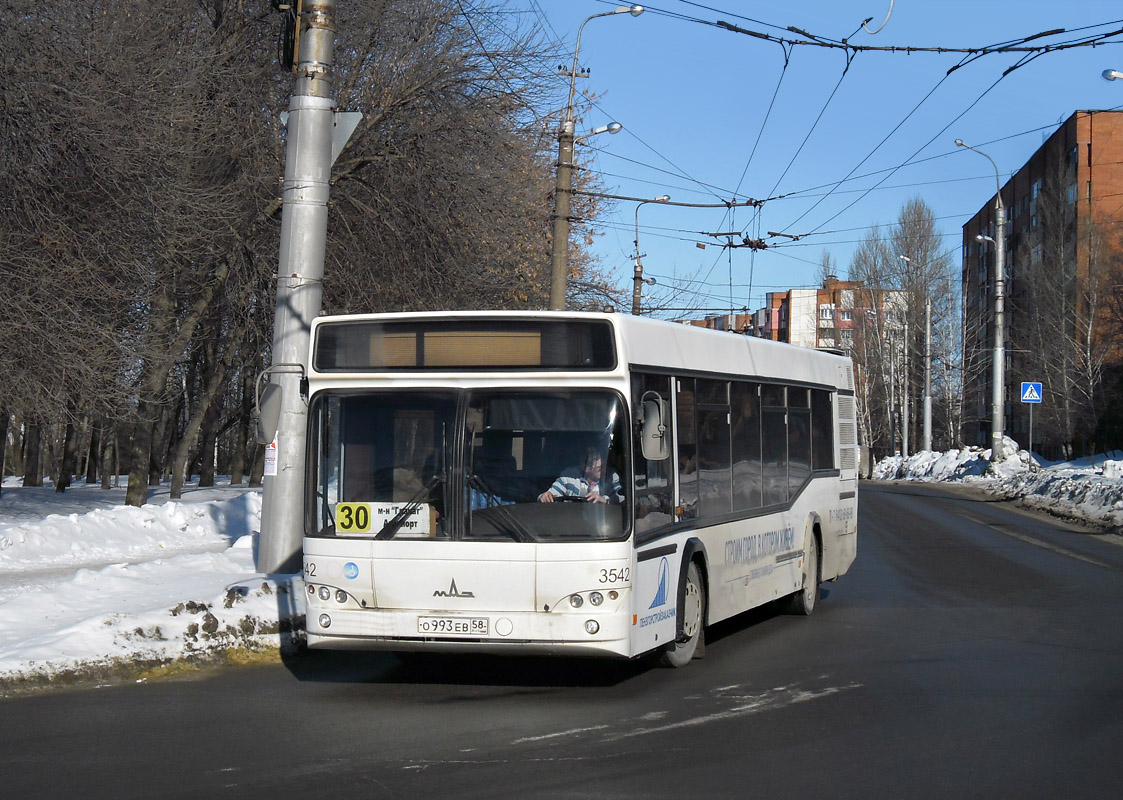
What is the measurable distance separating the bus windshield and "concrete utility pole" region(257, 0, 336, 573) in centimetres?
376

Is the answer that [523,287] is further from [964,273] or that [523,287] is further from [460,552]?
[964,273]

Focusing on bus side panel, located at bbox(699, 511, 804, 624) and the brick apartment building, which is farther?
the brick apartment building

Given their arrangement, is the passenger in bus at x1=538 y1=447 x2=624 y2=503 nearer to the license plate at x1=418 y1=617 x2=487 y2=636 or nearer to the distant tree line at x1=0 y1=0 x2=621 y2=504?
the license plate at x1=418 y1=617 x2=487 y2=636

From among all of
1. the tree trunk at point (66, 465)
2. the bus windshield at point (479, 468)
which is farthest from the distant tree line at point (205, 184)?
the tree trunk at point (66, 465)

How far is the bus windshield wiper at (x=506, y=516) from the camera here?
7.98 metres

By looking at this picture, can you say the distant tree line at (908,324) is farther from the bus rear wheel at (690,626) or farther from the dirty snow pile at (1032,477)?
the bus rear wheel at (690,626)

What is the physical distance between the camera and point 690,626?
9.34m

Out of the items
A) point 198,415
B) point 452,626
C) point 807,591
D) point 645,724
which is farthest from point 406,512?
point 198,415

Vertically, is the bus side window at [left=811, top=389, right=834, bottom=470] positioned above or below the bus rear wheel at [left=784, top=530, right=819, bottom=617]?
above

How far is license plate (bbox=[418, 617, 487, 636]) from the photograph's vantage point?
316 inches

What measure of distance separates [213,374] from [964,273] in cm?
6089

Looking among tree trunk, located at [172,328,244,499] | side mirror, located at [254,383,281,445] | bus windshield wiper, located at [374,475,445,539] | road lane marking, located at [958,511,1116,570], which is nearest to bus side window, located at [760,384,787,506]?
bus windshield wiper, located at [374,475,445,539]

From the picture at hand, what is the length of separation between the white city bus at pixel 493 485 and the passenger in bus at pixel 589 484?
13 millimetres

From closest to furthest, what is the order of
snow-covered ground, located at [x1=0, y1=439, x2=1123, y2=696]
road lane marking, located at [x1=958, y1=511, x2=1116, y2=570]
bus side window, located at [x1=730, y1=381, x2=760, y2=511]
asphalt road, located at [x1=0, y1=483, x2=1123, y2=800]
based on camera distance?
asphalt road, located at [x1=0, y1=483, x2=1123, y2=800] < snow-covered ground, located at [x1=0, y1=439, x2=1123, y2=696] < bus side window, located at [x1=730, y1=381, x2=760, y2=511] < road lane marking, located at [x1=958, y1=511, x2=1116, y2=570]
